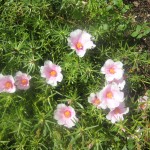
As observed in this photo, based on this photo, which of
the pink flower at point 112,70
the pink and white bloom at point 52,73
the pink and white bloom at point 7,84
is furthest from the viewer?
the pink flower at point 112,70

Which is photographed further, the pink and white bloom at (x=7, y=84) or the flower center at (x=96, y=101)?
the flower center at (x=96, y=101)

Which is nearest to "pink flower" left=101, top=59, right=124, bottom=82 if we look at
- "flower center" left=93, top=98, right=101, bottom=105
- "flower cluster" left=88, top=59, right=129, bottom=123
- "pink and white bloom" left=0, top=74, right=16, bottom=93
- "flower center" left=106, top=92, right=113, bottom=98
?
"flower cluster" left=88, top=59, right=129, bottom=123

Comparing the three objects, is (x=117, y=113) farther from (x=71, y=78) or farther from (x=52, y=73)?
(x=52, y=73)

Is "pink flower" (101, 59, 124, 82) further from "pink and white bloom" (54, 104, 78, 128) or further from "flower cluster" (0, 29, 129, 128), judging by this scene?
"pink and white bloom" (54, 104, 78, 128)

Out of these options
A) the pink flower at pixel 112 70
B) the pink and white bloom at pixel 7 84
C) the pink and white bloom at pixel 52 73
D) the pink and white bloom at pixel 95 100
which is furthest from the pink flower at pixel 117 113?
the pink and white bloom at pixel 7 84

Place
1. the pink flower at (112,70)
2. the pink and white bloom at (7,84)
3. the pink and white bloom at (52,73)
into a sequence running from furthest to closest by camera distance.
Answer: the pink flower at (112,70) → the pink and white bloom at (52,73) → the pink and white bloom at (7,84)

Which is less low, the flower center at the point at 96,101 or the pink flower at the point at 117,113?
the flower center at the point at 96,101

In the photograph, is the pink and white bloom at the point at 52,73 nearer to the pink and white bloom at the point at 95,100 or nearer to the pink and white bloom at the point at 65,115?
the pink and white bloom at the point at 65,115
